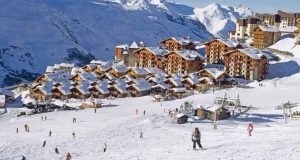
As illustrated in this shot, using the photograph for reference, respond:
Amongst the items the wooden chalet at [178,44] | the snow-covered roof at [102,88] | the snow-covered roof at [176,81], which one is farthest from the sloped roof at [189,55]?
the snow-covered roof at [102,88]

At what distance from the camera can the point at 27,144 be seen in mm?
46656

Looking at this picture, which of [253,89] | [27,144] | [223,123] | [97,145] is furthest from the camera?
[253,89]

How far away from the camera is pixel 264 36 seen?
428 feet

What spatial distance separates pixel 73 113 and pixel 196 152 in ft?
147

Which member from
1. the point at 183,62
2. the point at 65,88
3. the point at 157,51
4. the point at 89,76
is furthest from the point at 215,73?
the point at 65,88

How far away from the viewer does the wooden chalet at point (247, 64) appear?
105 meters

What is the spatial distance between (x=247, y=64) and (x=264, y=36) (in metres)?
26.8

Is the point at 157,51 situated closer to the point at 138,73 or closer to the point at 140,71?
the point at 140,71

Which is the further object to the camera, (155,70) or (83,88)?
(155,70)

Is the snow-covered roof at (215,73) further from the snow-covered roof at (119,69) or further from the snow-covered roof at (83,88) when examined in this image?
the snow-covered roof at (83,88)

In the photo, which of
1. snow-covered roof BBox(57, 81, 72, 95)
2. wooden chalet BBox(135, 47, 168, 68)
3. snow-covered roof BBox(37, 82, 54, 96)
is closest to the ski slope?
snow-covered roof BBox(57, 81, 72, 95)

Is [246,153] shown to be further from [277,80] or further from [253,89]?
[277,80]

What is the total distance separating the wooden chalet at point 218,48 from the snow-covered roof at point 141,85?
26.2 m

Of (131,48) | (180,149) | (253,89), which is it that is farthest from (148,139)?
(131,48)
